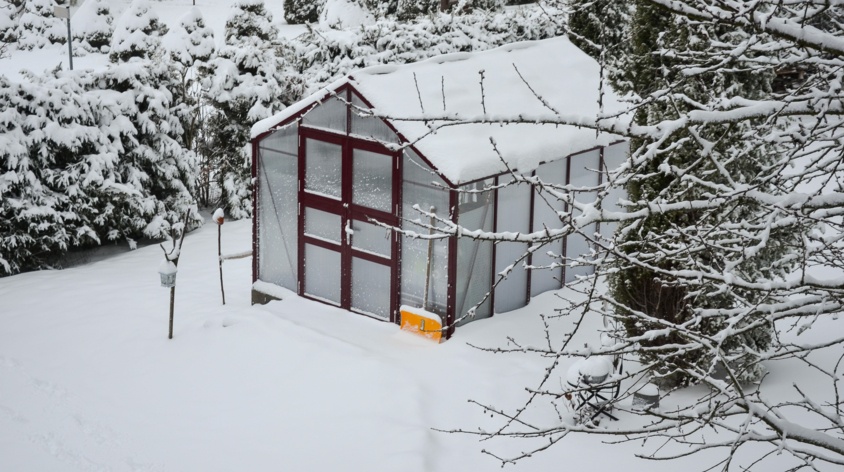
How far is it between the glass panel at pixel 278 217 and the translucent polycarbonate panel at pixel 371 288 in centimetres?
91

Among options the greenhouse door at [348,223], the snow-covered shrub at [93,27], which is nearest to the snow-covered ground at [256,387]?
the greenhouse door at [348,223]

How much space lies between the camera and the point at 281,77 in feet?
52.4

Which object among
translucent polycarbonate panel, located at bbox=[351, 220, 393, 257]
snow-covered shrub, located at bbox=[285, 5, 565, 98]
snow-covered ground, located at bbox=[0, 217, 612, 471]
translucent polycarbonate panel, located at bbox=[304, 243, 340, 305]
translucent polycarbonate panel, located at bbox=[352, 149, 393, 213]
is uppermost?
snow-covered shrub, located at bbox=[285, 5, 565, 98]

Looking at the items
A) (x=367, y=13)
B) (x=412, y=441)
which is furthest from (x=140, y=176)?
(x=367, y=13)

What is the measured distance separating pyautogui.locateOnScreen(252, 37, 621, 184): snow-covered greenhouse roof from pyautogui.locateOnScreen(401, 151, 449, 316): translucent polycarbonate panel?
315 millimetres

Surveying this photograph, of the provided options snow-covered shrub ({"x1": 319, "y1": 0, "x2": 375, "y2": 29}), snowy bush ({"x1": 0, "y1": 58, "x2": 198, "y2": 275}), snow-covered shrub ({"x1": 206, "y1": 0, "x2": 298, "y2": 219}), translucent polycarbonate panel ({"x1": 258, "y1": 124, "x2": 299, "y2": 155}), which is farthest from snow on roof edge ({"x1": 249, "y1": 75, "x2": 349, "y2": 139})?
snow-covered shrub ({"x1": 319, "y1": 0, "x2": 375, "y2": 29})

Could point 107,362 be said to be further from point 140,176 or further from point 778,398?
point 778,398

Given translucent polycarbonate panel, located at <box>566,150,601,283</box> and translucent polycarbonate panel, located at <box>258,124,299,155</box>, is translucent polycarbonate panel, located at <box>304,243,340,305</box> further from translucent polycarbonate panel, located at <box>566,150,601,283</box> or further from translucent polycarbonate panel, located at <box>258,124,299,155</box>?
translucent polycarbonate panel, located at <box>566,150,601,283</box>

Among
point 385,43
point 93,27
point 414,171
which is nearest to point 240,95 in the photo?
point 385,43

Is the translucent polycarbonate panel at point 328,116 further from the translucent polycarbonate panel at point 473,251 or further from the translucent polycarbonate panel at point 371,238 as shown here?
the translucent polycarbonate panel at point 473,251

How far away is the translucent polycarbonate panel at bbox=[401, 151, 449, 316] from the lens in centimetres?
988

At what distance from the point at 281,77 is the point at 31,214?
196 inches

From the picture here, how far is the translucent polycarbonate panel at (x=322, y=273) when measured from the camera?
11.0 m

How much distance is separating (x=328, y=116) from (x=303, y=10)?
81.0 feet
